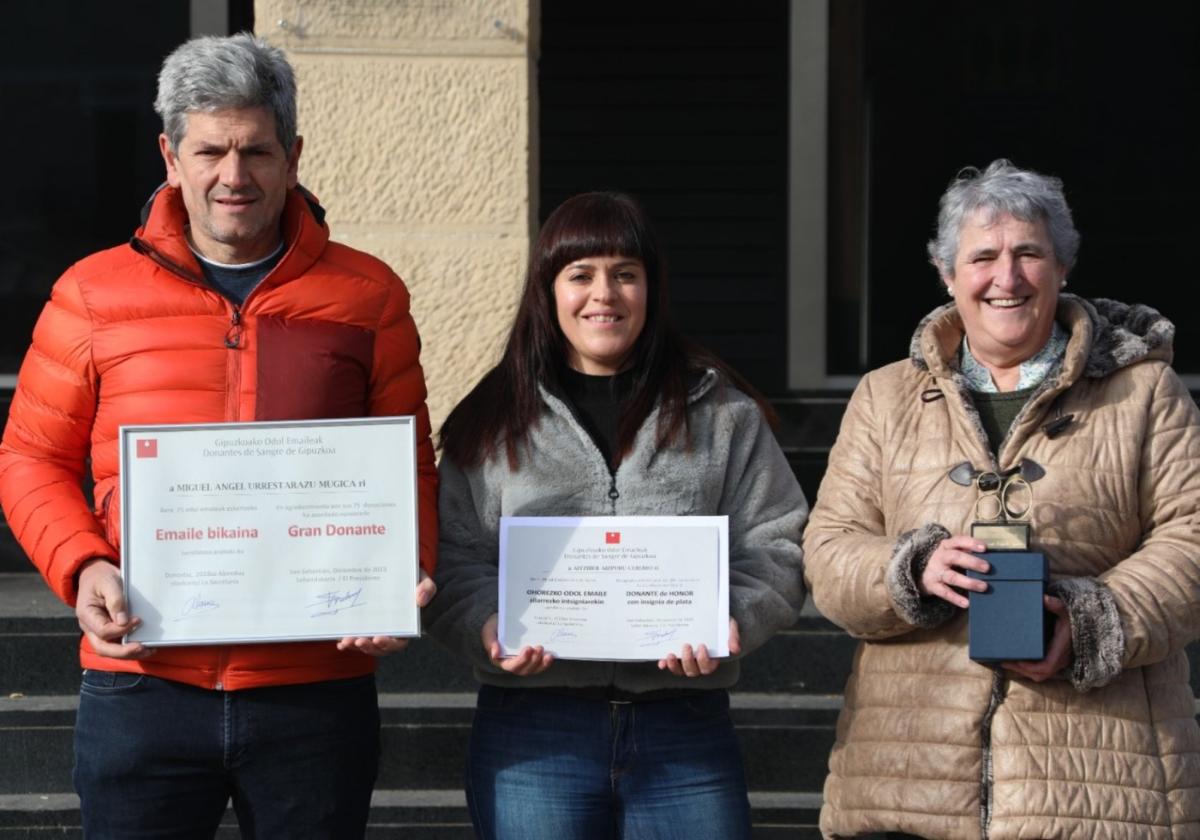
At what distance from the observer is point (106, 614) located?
3172 mm

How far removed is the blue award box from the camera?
3.08m

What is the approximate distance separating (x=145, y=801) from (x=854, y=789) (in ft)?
4.29

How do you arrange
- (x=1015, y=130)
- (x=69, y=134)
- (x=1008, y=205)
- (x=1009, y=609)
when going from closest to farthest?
(x=1009, y=609) → (x=1008, y=205) → (x=69, y=134) → (x=1015, y=130)

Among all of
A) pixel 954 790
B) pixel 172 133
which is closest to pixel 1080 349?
pixel 954 790

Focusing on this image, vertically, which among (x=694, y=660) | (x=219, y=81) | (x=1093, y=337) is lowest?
(x=694, y=660)

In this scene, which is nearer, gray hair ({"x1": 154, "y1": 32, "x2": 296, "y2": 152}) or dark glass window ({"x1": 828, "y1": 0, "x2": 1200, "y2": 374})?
gray hair ({"x1": 154, "y1": 32, "x2": 296, "y2": 152})

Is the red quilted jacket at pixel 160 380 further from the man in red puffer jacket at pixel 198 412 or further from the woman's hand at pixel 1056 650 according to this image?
the woman's hand at pixel 1056 650

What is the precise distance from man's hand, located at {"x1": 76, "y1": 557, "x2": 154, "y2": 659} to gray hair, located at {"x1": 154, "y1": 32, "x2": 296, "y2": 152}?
0.79 meters

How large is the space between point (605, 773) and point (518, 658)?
0.29 m


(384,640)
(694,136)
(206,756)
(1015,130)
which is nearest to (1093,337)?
(384,640)

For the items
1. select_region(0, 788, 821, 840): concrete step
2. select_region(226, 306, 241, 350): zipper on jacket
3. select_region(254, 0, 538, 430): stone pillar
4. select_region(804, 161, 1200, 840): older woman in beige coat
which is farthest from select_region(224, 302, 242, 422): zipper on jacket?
select_region(254, 0, 538, 430): stone pillar
